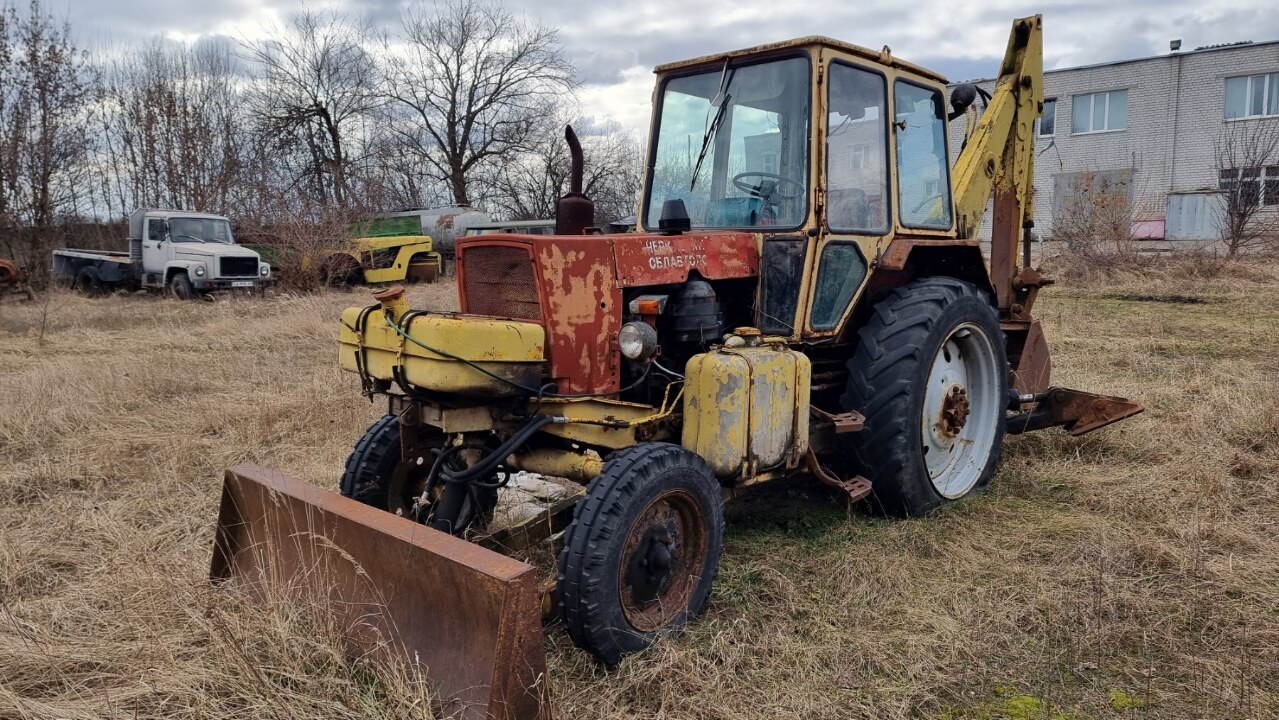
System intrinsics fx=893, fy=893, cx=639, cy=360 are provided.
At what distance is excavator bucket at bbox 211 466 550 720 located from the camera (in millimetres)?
2482

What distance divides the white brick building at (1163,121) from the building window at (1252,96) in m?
0.03

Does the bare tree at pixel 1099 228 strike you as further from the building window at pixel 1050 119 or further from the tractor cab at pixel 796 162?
the building window at pixel 1050 119

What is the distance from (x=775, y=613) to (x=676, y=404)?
896 mm

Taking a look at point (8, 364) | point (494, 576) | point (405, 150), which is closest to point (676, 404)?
point (494, 576)

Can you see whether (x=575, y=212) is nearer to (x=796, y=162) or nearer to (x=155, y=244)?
(x=796, y=162)

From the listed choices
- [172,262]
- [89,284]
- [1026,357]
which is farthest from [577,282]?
[89,284]

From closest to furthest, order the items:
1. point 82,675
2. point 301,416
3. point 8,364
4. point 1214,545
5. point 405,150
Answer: point 82,675
point 1214,545
point 301,416
point 8,364
point 405,150

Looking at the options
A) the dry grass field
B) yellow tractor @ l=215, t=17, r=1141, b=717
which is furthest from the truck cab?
yellow tractor @ l=215, t=17, r=1141, b=717

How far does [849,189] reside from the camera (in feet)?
13.8

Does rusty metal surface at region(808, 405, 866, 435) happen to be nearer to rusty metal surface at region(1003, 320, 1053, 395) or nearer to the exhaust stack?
the exhaust stack

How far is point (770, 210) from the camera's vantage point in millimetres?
4105

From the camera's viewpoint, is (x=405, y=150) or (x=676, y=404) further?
(x=405, y=150)

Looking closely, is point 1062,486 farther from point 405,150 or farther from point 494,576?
point 405,150

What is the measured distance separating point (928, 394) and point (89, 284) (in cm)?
1949
